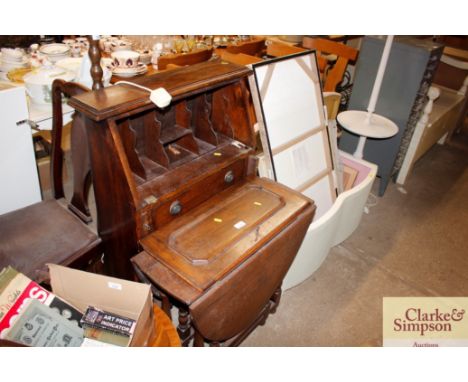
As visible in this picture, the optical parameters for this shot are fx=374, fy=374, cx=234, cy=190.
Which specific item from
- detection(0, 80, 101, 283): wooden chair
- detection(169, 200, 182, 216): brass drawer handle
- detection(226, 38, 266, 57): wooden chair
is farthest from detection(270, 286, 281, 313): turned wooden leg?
detection(226, 38, 266, 57): wooden chair

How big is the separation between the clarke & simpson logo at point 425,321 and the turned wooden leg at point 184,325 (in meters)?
1.08

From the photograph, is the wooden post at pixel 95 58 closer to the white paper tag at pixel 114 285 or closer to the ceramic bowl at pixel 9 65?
the white paper tag at pixel 114 285

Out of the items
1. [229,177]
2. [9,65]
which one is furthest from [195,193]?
[9,65]

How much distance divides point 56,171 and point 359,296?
72.3 inches

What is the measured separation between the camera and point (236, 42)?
3645mm

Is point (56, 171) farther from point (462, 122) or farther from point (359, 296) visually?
point (462, 122)

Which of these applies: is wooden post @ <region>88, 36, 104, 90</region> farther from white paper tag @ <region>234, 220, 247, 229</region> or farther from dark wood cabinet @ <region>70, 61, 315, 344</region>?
white paper tag @ <region>234, 220, 247, 229</region>

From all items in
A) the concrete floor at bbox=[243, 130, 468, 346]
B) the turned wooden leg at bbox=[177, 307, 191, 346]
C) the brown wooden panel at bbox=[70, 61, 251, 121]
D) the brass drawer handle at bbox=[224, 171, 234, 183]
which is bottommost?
the concrete floor at bbox=[243, 130, 468, 346]

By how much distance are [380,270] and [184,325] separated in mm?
1462

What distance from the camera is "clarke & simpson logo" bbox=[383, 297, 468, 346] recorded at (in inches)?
77.8

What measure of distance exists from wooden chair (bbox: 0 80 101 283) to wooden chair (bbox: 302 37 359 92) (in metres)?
2.25

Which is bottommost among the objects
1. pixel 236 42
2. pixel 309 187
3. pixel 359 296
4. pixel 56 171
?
pixel 359 296

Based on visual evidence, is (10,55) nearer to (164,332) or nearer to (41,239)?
(41,239)
